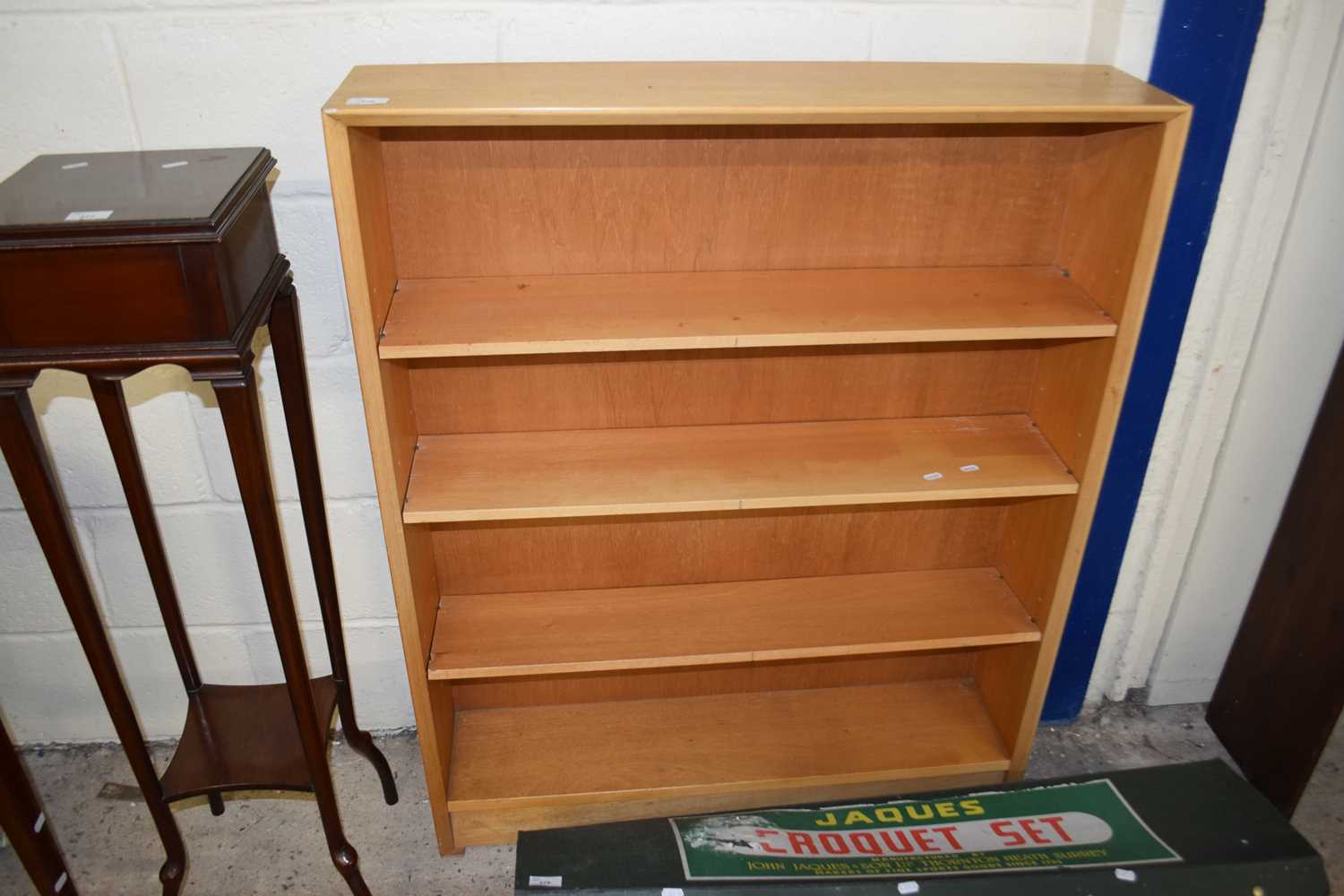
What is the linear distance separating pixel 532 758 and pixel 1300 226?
1835 millimetres

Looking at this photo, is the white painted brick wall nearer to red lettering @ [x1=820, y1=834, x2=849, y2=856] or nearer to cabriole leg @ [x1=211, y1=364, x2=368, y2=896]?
cabriole leg @ [x1=211, y1=364, x2=368, y2=896]

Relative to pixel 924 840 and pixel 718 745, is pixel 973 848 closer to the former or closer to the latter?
pixel 924 840

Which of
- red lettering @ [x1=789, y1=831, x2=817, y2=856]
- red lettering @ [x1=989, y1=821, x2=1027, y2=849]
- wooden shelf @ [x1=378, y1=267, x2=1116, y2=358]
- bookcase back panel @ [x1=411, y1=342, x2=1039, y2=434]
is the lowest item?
red lettering @ [x1=789, y1=831, x2=817, y2=856]

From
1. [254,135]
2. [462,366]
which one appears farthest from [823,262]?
[254,135]

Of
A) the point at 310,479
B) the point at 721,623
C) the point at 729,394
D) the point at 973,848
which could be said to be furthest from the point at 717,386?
the point at 973,848

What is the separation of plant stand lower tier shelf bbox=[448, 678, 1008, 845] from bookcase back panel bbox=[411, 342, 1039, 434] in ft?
2.36

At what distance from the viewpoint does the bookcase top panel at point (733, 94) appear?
1351mm

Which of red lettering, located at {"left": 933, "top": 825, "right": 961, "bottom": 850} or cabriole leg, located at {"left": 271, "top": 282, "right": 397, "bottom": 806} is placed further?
red lettering, located at {"left": 933, "top": 825, "right": 961, "bottom": 850}

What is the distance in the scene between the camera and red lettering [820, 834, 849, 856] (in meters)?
1.79

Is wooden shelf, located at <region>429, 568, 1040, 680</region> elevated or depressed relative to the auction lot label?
elevated

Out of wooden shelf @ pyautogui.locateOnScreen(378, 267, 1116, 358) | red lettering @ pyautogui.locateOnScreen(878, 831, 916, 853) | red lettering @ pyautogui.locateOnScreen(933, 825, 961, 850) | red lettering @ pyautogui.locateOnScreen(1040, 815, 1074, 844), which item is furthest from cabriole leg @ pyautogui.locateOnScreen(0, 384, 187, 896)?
red lettering @ pyautogui.locateOnScreen(1040, 815, 1074, 844)

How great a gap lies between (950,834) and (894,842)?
0.11 meters

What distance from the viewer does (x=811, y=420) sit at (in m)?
1.93

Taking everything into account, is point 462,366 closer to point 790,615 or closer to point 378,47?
point 378,47
